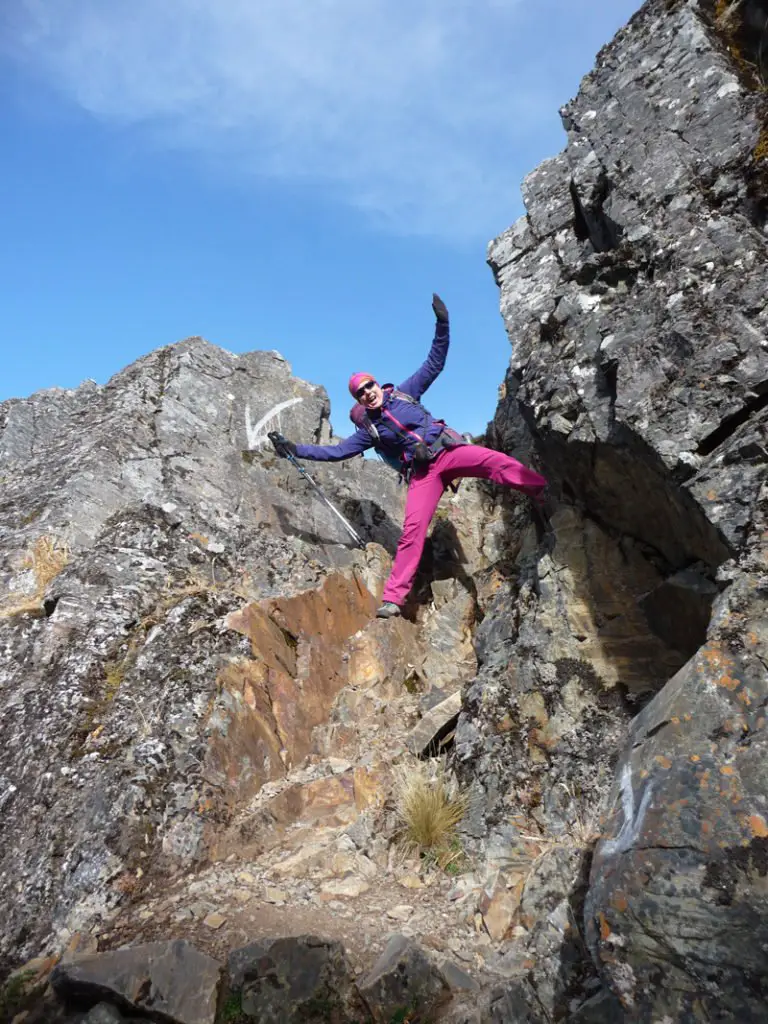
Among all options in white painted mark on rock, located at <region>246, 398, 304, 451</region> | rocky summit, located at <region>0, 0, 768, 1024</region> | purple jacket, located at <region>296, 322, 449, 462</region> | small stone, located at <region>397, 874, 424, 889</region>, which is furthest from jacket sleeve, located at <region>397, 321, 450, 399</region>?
small stone, located at <region>397, 874, 424, 889</region>

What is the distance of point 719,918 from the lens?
289cm

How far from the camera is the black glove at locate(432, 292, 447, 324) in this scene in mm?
9164

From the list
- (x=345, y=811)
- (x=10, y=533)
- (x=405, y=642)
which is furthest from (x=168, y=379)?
(x=345, y=811)

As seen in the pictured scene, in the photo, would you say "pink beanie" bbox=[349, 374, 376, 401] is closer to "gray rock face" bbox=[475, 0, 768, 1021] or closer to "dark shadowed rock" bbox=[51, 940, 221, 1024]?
"gray rock face" bbox=[475, 0, 768, 1021]

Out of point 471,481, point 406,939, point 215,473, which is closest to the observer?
point 406,939

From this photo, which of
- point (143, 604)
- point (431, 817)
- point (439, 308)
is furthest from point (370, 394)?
point (431, 817)

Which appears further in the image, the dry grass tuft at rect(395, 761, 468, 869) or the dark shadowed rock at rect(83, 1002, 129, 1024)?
the dry grass tuft at rect(395, 761, 468, 869)

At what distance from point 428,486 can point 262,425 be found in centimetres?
413

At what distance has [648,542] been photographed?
582 centimetres

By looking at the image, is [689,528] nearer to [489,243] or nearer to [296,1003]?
[296,1003]

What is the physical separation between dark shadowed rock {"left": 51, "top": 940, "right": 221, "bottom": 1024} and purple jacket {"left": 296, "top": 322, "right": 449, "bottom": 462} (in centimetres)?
668

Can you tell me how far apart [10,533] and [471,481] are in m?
7.34

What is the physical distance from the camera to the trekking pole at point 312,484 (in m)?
10.4

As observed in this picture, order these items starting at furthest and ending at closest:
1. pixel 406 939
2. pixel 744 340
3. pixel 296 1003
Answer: pixel 744 340, pixel 406 939, pixel 296 1003
